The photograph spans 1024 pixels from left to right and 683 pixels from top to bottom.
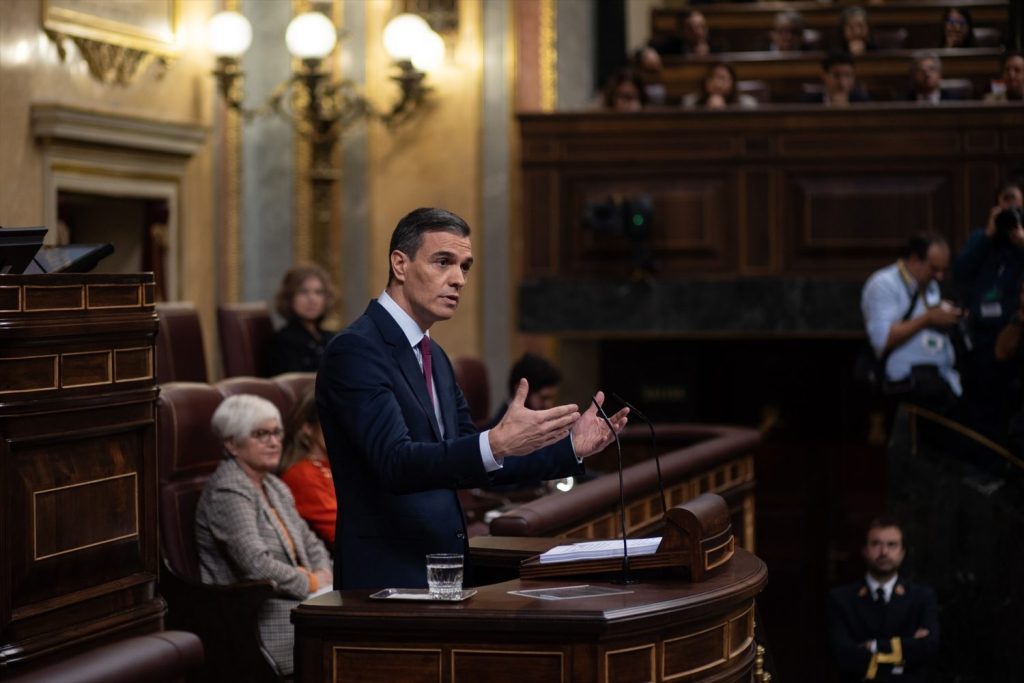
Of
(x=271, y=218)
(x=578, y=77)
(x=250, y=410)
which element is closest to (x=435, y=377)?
(x=250, y=410)

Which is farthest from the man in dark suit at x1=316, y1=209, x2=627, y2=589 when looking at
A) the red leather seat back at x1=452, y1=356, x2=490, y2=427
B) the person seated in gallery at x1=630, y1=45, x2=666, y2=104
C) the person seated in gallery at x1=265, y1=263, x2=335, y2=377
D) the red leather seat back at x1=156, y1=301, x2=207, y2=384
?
the person seated in gallery at x1=630, y1=45, x2=666, y2=104

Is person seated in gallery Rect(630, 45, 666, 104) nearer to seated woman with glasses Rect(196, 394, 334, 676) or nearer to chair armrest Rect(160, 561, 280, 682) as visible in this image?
seated woman with glasses Rect(196, 394, 334, 676)

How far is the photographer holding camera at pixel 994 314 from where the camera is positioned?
5.78 meters

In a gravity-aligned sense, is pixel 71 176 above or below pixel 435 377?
above

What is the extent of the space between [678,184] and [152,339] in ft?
15.6

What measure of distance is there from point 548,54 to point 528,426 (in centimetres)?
671

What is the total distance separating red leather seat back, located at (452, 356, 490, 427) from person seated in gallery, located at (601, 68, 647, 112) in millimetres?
1547

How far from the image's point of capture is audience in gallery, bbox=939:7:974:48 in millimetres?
9508

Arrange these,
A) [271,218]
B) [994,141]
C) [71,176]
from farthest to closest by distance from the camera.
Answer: [271,218] → [994,141] → [71,176]

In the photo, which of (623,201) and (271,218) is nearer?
(623,201)

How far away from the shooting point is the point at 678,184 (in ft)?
26.9

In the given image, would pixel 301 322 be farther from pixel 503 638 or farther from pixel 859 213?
pixel 503 638

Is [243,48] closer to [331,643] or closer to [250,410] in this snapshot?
[250,410]

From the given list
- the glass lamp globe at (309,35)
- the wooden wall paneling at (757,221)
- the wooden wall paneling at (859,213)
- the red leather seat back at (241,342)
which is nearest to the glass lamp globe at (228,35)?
the glass lamp globe at (309,35)
